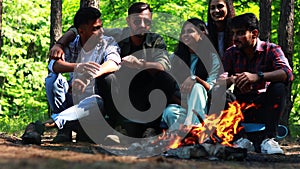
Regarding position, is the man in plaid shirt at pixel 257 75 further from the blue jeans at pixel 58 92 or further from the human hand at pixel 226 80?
the blue jeans at pixel 58 92

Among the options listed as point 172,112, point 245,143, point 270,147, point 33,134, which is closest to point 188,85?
point 172,112

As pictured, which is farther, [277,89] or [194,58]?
[194,58]

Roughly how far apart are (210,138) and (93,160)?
1.80 meters

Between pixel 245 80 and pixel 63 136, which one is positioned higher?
pixel 245 80

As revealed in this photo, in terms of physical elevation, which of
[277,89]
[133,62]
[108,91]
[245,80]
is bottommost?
[108,91]

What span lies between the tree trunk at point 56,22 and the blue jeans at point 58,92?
220 inches

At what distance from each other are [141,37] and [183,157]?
2.23 m

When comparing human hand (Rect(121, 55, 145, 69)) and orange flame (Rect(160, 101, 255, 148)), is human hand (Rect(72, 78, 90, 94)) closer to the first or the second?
human hand (Rect(121, 55, 145, 69))

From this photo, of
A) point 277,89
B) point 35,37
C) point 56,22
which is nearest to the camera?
point 277,89

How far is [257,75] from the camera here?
6.52m

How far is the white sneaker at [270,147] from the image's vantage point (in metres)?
6.39

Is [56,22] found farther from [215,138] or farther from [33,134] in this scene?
[215,138]

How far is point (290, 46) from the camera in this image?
10.6 m

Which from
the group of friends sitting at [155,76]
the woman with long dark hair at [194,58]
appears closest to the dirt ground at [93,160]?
the group of friends sitting at [155,76]
